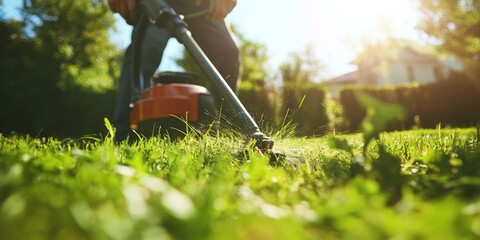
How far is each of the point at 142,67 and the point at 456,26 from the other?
25982 millimetres

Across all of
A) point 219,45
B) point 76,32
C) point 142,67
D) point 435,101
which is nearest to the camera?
point 142,67

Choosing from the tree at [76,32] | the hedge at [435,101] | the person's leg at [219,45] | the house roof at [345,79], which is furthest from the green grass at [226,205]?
the house roof at [345,79]

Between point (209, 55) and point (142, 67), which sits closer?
point (142, 67)

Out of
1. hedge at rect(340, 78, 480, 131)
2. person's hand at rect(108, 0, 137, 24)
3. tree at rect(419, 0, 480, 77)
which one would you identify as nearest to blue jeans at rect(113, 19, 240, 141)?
person's hand at rect(108, 0, 137, 24)

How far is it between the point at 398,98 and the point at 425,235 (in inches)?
553

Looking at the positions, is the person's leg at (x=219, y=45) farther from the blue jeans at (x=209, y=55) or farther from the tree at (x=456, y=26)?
the tree at (x=456, y=26)

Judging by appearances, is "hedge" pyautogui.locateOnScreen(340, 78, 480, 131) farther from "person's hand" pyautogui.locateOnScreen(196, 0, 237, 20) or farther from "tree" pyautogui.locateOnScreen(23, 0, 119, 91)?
"tree" pyautogui.locateOnScreen(23, 0, 119, 91)

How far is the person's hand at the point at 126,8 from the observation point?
3.23m

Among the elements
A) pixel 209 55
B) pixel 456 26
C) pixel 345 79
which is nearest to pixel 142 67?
pixel 209 55

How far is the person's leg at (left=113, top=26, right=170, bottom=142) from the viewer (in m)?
3.28

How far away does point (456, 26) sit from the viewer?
2458cm

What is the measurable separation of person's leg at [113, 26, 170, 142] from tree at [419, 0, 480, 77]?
23.4 meters

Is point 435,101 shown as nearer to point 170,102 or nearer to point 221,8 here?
point 221,8

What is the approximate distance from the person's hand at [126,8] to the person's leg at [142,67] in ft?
0.60
